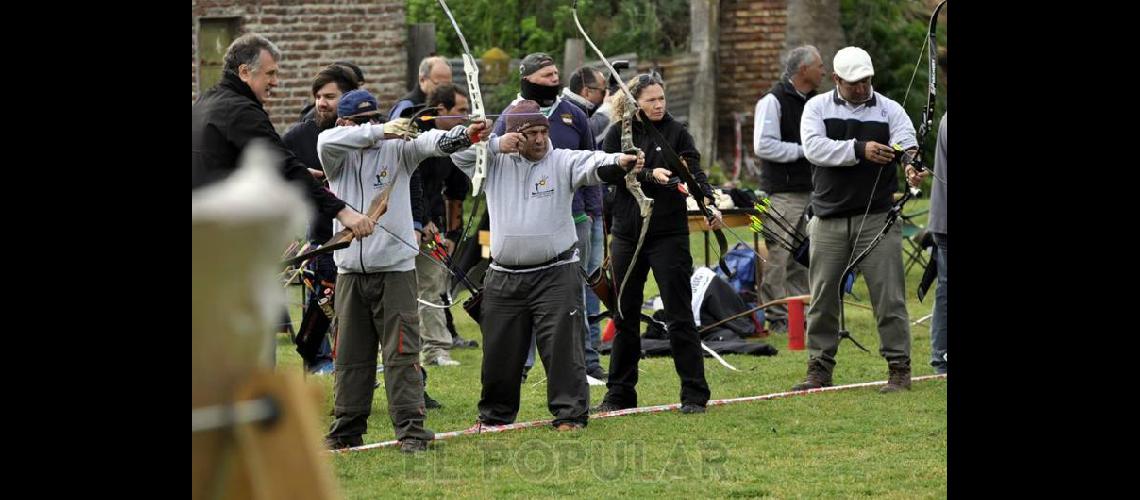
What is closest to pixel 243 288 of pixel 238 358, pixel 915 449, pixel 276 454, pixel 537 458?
pixel 238 358

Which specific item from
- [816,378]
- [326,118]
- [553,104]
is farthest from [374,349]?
[816,378]

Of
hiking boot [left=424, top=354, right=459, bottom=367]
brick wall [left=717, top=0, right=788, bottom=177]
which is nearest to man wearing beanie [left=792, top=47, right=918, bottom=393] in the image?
hiking boot [left=424, top=354, right=459, bottom=367]

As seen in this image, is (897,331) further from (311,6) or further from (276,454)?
(311,6)

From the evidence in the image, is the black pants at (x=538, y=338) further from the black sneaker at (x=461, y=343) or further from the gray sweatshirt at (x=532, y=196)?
the black sneaker at (x=461, y=343)

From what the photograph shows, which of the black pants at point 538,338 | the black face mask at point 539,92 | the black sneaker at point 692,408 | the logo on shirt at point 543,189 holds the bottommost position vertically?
the black sneaker at point 692,408

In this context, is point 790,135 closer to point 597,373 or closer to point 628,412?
point 597,373

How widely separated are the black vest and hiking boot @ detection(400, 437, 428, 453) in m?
4.56

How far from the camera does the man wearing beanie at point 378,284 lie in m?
6.74

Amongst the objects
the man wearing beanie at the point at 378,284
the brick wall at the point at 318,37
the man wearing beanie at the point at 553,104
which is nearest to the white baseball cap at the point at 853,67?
the man wearing beanie at the point at 553,104

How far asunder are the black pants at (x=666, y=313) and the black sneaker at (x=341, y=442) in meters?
1.63

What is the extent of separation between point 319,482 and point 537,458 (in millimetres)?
4284

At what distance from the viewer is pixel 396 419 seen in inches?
267

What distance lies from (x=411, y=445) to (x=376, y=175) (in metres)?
1.24
